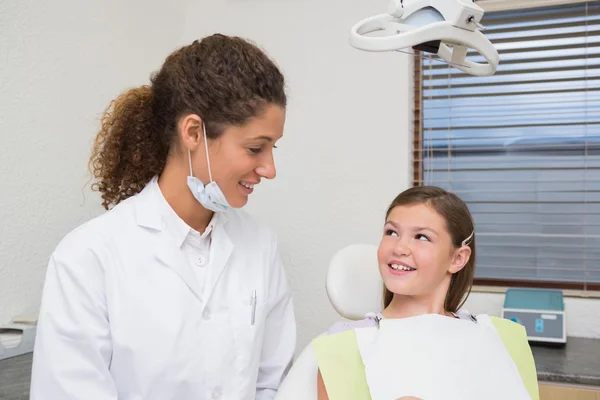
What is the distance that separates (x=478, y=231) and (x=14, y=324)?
1.78 m

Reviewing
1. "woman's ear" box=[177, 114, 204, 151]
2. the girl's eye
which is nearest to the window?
the girl's eye

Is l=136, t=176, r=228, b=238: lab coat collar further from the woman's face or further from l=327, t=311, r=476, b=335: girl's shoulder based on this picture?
l=327, t=311, r=476, b=335: girl's shoulder

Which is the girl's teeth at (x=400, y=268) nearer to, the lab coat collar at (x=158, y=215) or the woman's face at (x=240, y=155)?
the woman's face at (x=240, y=155)

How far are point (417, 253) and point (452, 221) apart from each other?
14 centimetres

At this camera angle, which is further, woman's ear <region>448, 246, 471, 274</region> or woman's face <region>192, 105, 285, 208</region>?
woman's ear <region>448, 246, 471, 274</region>

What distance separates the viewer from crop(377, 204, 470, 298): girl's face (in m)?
1.48

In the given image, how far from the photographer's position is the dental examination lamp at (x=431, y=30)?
1235mm

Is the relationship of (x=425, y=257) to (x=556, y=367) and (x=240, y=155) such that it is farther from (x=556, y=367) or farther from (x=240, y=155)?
(x=556, y=367)

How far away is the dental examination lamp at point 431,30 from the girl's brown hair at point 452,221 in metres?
0.34

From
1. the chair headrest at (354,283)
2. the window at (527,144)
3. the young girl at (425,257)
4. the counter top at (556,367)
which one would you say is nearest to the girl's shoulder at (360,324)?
the young girl at (425,257)

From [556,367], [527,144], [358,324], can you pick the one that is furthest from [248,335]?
[527,144]

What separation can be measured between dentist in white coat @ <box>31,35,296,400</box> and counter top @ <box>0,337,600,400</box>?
0.32 meters

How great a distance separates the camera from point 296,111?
2.60 metres

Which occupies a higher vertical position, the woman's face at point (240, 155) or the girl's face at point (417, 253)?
the woman's face at point (240, 155)
